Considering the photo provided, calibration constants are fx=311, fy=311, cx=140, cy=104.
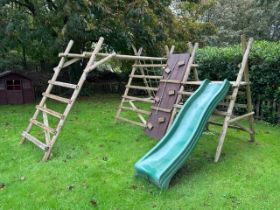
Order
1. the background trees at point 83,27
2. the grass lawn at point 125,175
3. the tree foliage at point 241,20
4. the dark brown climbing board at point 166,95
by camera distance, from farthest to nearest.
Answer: the tree foliage at point 241,20 < the background trees at point 83,27 < the dark brown climbing board at point 166,95 < the grass lawn at point 125,175

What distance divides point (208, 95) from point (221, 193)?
1.89m

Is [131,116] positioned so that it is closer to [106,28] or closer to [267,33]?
[106,28]

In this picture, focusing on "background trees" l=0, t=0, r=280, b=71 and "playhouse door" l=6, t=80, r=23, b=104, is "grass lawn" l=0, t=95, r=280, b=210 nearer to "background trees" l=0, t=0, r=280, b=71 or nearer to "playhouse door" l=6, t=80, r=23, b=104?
"background trees" l=0, t=0, r=280, b=71

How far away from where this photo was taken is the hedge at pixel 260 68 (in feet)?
25.5

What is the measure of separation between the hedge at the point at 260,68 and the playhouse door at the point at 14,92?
7.40 metres

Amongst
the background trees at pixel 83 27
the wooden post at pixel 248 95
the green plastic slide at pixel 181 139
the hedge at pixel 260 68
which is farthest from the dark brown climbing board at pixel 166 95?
the background trees at pixel 83 27

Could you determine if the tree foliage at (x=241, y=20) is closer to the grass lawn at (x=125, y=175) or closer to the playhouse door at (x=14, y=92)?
the playhouse door at (x=14, y=92)

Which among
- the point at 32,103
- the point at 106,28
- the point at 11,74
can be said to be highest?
the point at 106,28

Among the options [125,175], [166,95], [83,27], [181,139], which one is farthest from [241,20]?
[125,175]

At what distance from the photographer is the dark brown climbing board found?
649 cm

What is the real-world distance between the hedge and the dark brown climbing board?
2535 millimetres

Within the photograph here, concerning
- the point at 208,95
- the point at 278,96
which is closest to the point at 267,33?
the point at 278,96

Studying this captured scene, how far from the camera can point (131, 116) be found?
9.35 metres

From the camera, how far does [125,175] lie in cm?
486
